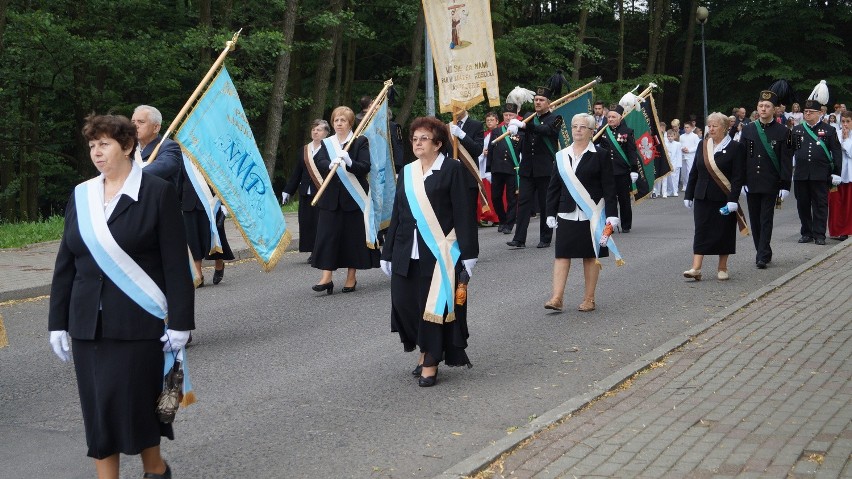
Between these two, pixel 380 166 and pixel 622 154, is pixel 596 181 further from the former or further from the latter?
pixel 622 154

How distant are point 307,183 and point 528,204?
326cm

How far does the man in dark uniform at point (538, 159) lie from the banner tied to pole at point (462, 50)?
334cm

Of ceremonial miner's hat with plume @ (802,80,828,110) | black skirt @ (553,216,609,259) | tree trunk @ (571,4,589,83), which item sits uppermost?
tree trunk @ (571,4,589,83)

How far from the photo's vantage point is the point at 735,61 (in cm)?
4653

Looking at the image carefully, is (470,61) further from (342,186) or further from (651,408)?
(651,408)

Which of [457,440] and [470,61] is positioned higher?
[470,61]

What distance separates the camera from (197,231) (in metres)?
11.5

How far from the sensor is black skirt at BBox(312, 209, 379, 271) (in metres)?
11.8

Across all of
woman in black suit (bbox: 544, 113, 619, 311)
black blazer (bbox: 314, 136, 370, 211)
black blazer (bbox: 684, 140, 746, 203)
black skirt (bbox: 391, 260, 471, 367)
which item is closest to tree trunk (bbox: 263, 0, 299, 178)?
black blazer (bbox: 314, 136, 370, 211)

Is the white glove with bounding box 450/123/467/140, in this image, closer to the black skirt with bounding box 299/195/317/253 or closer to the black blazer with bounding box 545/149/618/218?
the black blazer with bounding box 545/149/618/218

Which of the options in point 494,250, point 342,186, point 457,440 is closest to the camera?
point 457,440

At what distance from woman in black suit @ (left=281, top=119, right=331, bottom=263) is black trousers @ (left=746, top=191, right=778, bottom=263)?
4912mm

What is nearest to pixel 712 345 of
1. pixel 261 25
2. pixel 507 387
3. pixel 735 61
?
pixel 507 387

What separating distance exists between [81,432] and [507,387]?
2.66 metres
